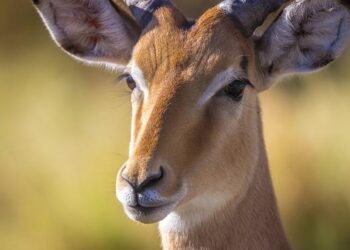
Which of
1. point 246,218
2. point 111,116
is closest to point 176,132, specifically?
point 246,218

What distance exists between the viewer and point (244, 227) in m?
7.91

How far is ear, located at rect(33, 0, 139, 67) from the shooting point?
27.3 ft

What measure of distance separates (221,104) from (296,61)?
0.81 metres

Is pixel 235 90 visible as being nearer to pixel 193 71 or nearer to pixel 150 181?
pixel 193 71

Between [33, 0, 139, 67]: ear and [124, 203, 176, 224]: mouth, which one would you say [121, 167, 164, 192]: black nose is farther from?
[33, 0, 139, 67]: ear

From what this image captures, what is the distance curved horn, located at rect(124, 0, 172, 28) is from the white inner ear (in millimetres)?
761

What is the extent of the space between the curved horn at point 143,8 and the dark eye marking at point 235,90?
0.79 meters

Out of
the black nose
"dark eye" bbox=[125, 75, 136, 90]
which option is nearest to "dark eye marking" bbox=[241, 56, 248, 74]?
"dark eye" bbox=[125, 75, 136, 90]

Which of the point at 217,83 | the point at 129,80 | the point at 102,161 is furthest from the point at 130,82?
the point at 102,161

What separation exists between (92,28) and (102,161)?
6.41 meters

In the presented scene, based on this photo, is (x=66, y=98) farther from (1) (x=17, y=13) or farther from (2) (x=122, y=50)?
(2) (x=122, y=50)

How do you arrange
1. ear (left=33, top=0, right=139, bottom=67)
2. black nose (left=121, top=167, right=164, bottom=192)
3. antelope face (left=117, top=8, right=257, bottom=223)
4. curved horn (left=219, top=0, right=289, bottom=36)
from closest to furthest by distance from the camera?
black nose (left=121, top=167, right=164, bottom=192) → antelope face (left=117, top=8, right=257, bottom=223) → curved horn (left=219, top=0, right=289, bottom=36) → ear (left=33, top=0, right=139, bottom=67)

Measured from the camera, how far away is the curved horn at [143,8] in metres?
8.20

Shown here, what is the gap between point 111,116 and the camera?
656 inches
